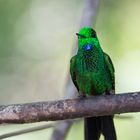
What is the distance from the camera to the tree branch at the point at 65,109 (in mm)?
3199

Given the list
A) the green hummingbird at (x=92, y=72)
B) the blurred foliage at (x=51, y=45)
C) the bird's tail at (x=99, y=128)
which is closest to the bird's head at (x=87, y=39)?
the green hummingbird at (x=92, y=72)

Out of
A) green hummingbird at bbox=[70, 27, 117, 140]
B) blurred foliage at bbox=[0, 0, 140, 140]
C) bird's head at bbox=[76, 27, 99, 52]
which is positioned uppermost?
blurred foliage at bbox=[0, 0, 140, 140]

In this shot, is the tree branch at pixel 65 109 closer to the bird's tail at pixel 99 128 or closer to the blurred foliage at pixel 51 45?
the bird's tail at pixel 99 128

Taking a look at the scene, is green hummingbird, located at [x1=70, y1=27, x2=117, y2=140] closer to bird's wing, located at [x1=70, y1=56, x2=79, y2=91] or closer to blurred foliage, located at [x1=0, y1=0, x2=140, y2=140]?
bird's wing, located at [x1=70, y1=56, x2=79, y2=91]

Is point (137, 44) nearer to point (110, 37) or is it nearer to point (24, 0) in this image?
point (110, 37)

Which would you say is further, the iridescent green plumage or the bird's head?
the iridescent green plumage

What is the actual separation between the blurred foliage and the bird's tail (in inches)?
106

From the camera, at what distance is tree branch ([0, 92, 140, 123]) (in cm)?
320

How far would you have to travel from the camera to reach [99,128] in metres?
3.74

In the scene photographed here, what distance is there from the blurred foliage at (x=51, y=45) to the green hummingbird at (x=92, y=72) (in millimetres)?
2560

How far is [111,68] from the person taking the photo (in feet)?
13.1

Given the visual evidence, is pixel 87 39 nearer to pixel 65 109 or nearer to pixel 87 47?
pixel 87 47

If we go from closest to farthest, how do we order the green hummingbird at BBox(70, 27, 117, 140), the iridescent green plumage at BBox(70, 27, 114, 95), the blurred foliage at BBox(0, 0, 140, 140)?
the green hummingbird at BBox(70, 27, 117, 140)
the iridescent green plumage at BBox(70, 27, 114, 95)
the blurred foliage at BBox(0, 0, 140, 140)

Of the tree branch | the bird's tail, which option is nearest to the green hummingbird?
the bird's tail
